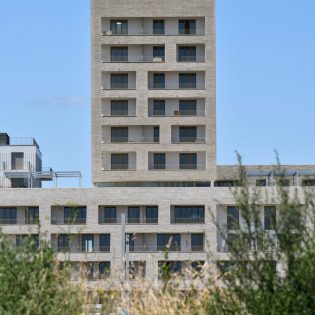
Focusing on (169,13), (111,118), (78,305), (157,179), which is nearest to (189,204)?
(157,179)

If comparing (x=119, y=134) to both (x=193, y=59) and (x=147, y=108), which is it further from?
(x=193, y=59)

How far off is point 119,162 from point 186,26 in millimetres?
11570

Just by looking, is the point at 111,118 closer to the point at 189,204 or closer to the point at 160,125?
the point at 160,125

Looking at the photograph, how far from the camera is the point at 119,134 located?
3238 inches

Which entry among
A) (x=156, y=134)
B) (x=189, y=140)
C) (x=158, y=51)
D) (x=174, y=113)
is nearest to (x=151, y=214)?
(x=156, y=134)

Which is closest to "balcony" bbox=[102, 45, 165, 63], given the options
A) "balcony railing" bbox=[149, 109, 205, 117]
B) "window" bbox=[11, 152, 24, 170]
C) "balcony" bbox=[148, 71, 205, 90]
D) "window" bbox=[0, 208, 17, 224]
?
"balcony" bbox=[148, 71, 205, 90]

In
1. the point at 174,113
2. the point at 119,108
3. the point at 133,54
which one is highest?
the point at 133,54

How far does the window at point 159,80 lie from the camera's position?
82.2 meters

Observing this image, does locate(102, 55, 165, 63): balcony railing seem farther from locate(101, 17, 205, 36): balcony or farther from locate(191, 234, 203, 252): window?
locate(191, 234, 203, 252): window

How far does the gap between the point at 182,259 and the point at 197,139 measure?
10238 millimetres

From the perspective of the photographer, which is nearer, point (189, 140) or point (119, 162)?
point (119, 162)

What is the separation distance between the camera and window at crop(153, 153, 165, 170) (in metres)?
81.1

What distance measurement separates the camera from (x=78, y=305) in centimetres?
2234

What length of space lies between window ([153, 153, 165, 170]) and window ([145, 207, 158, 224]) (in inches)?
146
